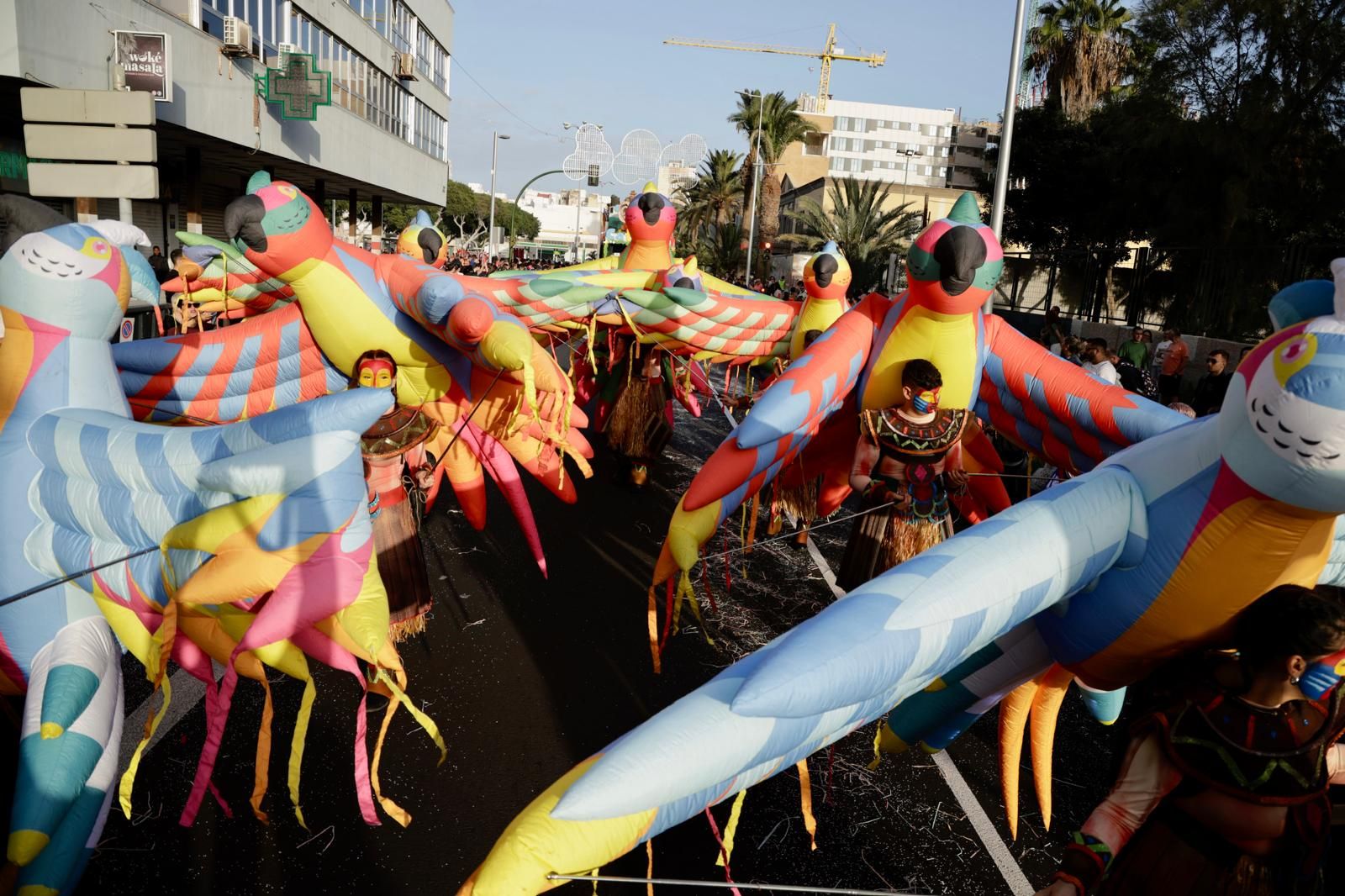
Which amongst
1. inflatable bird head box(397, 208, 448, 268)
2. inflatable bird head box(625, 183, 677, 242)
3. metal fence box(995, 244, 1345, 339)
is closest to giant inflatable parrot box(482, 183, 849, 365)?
inflatable bird head box(397, 208, 448, 268)

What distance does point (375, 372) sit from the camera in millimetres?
4230

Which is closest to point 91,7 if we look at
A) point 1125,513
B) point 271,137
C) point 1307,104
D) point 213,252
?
point 271,137

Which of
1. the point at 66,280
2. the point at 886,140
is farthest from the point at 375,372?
the point at 886,140

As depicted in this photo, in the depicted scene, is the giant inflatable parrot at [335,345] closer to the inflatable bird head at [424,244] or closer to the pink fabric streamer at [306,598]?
the pink fabric streamer at [306,598]

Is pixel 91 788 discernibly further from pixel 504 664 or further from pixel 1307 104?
Answer: pixel 1307 104

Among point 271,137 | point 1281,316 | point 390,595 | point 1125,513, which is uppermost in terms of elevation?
→ point 271,137

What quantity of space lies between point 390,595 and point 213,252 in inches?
84.3

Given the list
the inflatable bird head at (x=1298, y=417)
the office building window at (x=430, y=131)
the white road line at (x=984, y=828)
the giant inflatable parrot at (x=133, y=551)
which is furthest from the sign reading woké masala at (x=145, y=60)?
the office building window at (x=430, y=131)

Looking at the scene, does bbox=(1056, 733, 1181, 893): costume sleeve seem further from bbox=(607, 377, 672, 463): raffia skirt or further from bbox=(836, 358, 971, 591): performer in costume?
bbox=(607, 377, 672, 463): raffia skirt

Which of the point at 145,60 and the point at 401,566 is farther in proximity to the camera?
the point at 145,60

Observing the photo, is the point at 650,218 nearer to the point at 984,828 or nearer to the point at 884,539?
the point at 884,539

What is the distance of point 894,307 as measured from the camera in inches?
154

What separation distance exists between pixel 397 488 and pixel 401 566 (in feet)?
1.34

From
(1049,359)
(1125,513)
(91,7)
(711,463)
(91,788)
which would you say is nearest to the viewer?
(1125,513)
